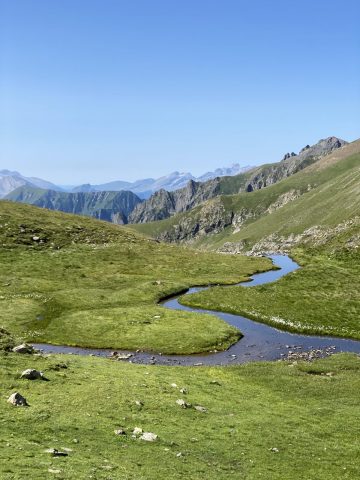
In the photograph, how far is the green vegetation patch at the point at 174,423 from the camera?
20.8 metres

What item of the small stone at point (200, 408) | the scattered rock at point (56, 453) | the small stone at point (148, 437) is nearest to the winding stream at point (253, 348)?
the small stone at point (200, 408)

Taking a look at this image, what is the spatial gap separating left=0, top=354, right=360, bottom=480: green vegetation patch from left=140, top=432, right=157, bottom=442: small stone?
473 mm

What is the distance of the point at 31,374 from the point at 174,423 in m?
11.1

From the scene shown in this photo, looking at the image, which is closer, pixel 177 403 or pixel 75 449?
pixel 75 449

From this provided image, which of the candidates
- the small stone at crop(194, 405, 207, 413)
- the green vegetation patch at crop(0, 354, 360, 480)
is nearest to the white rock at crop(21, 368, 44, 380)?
the green vegetation patch at crop(0, 354, 360, 480)

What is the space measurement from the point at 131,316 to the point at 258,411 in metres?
33.7

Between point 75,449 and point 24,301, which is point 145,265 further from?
point 75,449

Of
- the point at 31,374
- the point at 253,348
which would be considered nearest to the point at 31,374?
the point at 31,374

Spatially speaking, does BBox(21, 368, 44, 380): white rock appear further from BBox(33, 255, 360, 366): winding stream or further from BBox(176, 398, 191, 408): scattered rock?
BBox(33, 255, 360, 366): winding stream

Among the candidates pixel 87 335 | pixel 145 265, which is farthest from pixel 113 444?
pixel 145 265

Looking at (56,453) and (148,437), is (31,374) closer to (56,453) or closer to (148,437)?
(148,437)

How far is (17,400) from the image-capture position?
83.8 ft

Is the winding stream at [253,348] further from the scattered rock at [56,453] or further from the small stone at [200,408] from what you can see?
the scattered rock at [56,453]

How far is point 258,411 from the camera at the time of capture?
32.1 m
